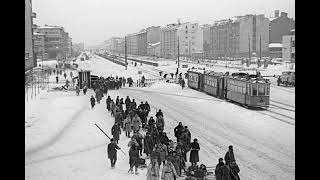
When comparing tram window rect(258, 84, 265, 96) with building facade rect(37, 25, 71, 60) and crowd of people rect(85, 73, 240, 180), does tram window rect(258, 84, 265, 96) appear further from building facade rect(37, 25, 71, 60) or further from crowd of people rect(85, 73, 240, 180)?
building facade rect(37, 25, 71, 60)

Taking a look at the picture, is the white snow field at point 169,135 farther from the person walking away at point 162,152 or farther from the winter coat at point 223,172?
the winter coat at point 223,172

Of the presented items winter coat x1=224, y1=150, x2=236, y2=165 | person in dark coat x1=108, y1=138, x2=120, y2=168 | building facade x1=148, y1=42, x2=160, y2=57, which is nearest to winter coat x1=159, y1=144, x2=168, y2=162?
person in dark coat x1=108, y1=138, x2=120, y2=168

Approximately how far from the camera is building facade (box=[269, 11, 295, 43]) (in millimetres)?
109444

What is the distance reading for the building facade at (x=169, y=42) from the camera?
453 feet

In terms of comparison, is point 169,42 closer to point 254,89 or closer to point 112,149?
point 254,89

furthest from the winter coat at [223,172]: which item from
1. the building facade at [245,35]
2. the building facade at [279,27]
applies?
the building facade at [279,27]

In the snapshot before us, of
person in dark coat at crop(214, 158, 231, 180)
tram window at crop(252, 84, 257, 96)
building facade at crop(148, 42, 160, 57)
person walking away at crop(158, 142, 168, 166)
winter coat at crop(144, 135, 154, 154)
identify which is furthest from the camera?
building facade at crop(148, 42, 160, 57)

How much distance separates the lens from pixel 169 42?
471ft

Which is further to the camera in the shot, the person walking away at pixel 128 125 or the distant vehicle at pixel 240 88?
the distant vehicle at pixel 240 88

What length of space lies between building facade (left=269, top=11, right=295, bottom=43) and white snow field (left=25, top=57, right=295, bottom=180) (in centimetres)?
8128

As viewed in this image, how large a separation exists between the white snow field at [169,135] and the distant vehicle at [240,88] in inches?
31.5
